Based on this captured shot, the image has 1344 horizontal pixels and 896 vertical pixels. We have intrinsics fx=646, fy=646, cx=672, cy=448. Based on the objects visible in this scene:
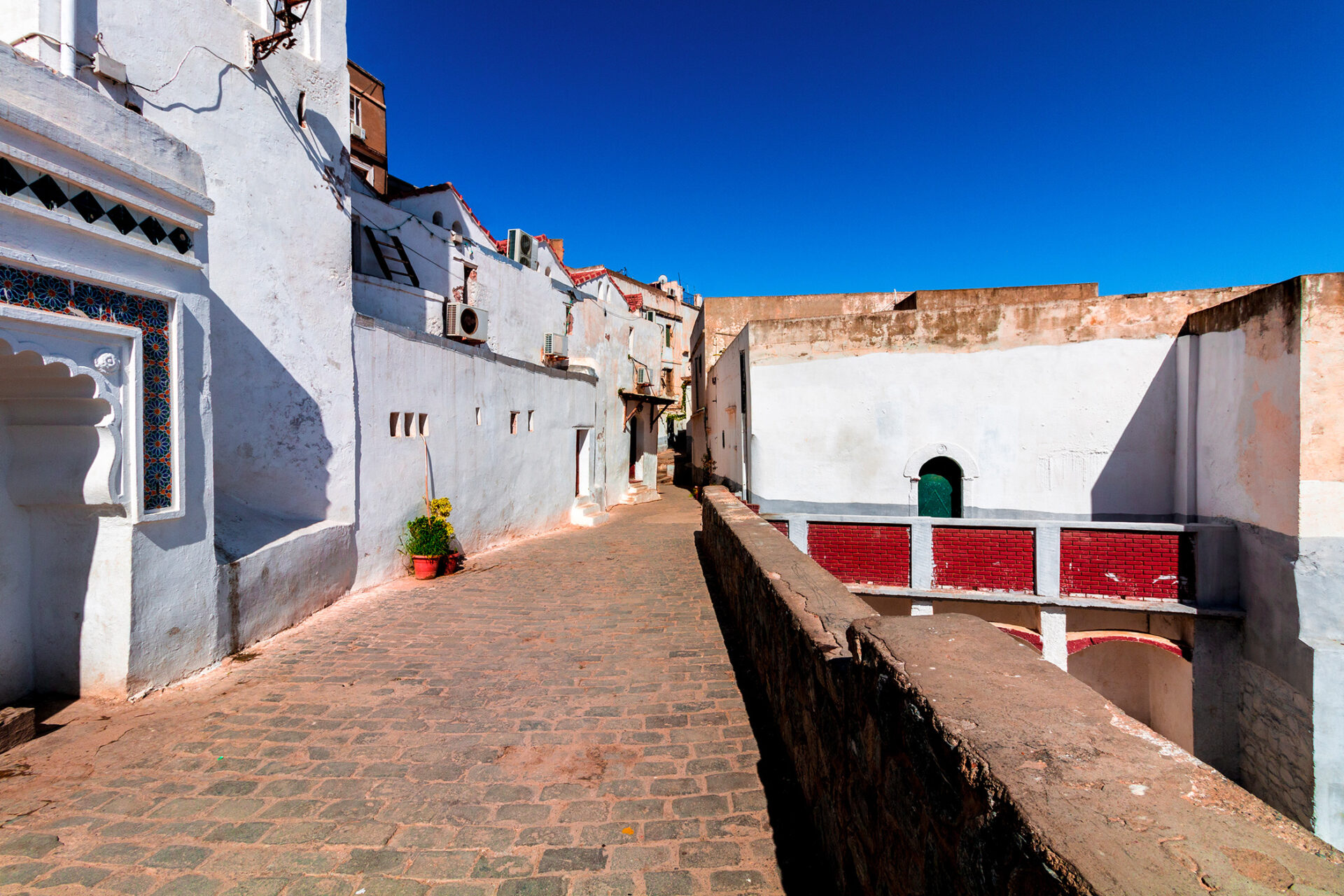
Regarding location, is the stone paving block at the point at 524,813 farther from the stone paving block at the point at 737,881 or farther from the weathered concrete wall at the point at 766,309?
the weathered concrete wall at the point at 766,309

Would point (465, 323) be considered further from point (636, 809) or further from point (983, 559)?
point (636, 809)

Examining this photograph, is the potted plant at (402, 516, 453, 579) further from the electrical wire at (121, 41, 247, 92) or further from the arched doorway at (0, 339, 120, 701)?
the electrical wire at (121, 41, 247, 92)

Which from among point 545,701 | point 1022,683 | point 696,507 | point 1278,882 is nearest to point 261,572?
point 545,701

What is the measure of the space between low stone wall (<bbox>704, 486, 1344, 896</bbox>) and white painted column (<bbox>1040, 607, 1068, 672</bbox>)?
8.14 m

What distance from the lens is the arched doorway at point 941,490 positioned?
11.8 m

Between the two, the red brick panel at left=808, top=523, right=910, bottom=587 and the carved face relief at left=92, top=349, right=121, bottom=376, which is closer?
the carved face relief at left=92, top=349, right=121, bottom=376

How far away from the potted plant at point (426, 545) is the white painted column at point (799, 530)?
5.17m

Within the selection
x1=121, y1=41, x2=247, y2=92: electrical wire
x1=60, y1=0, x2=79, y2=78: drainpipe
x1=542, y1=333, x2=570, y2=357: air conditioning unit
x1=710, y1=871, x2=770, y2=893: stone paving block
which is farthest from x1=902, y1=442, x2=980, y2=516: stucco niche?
x1=60, y1=0, x2=79, y2=78: drainpipe

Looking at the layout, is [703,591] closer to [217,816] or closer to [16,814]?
[217,816]

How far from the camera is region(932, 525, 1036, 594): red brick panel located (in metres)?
9.56

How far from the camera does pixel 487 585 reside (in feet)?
27.1

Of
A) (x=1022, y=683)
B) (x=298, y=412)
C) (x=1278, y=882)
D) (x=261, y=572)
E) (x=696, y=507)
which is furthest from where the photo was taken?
(x=696, y=507)

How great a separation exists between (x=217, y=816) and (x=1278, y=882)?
4.00 meters

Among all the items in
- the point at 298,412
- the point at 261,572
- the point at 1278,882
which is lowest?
the point at 261,572
